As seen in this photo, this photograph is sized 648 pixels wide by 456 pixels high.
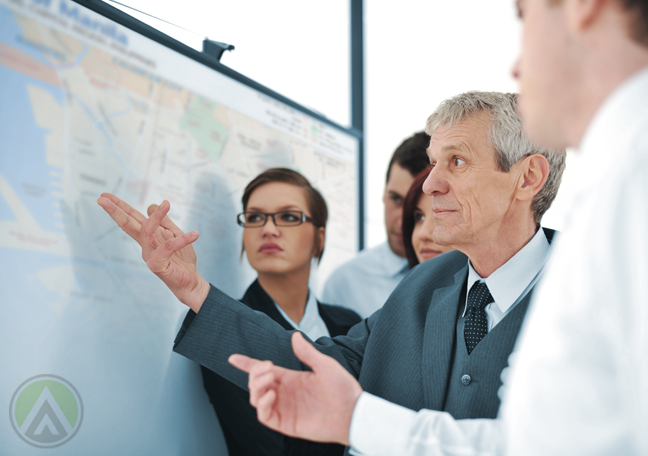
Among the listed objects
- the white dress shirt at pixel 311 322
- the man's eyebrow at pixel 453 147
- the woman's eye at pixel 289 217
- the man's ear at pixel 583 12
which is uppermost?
the man's eyebrow at pixel 453 147

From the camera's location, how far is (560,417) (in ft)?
2.06

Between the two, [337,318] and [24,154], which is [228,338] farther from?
[337,318]

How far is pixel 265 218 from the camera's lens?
6.65ft

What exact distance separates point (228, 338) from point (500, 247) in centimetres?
88

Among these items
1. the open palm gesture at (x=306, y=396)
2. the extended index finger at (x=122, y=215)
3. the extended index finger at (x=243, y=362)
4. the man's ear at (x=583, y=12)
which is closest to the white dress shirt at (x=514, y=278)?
the open palm gesture at (x=306, y=396)

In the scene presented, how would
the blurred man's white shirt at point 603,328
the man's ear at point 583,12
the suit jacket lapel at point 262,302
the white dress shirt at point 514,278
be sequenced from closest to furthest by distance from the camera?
the blurred man's white shirt at point 603,328 < the man's ear at point 583,12 < the white dress shirt at point 514,278 < the suit jacket lapel at point 262,302

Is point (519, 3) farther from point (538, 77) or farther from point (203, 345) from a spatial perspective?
point (203, 345)

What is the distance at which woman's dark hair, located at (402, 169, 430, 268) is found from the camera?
242cm

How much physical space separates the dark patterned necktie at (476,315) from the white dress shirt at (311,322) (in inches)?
28.9

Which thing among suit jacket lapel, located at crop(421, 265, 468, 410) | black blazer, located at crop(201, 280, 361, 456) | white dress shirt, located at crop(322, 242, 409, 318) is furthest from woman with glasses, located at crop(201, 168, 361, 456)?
suit jacket lapel, located at crop(421, 265, 468, 410)

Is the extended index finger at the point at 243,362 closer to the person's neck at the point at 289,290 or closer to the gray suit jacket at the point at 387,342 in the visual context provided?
the gray suit jacket at the point at 387,342

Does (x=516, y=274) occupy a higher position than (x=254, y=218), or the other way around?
(x=254, y=218)

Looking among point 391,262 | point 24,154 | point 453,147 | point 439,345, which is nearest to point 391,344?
point 439,345

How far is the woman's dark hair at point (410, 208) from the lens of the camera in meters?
2.42
